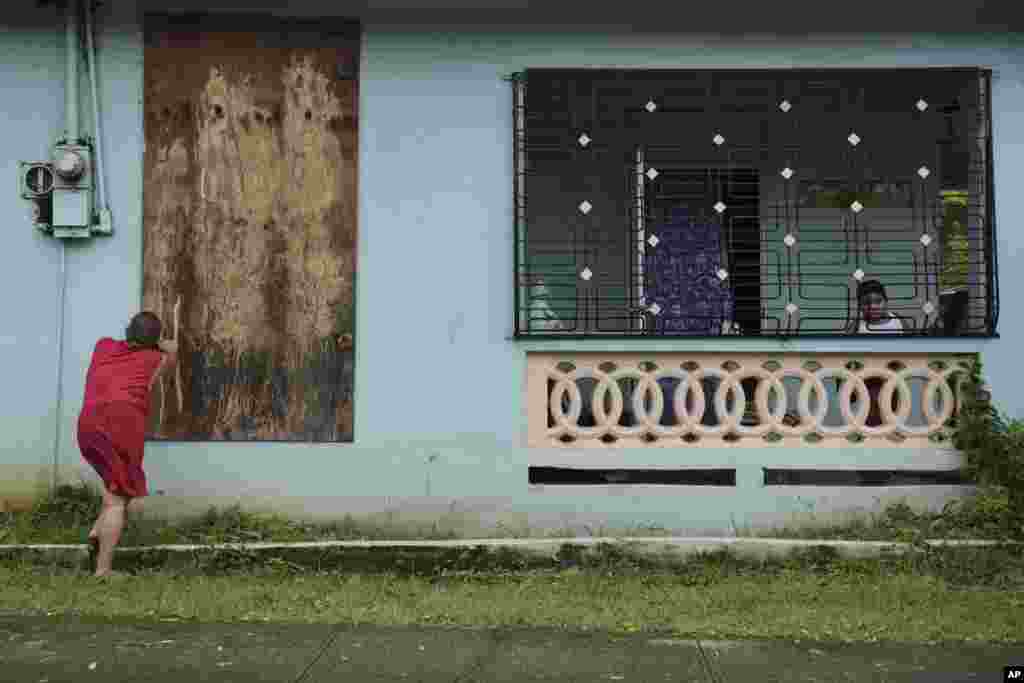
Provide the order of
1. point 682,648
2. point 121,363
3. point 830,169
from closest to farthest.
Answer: point 682,648 → point 121,363 → point 830,169

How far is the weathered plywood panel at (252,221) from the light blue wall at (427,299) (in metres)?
0.12

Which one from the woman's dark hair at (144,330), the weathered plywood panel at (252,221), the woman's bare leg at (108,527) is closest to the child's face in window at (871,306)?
the weathered plywood panel at (252,221)

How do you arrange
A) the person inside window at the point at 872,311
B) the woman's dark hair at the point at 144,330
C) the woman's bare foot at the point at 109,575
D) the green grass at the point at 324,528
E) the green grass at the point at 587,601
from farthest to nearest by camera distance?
the person inside window at the point at 872,311
the green grass at the point at 324,528
the woman's dark hair at the point at 144,330
the woman's bare foot at the point at 109,575
the green grass at the point at 587,601

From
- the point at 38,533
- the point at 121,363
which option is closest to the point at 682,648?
the point at 121,363

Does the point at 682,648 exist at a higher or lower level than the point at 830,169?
lower

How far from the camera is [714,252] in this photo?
7344mm

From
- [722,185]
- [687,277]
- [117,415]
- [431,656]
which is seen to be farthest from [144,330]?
[722,185]

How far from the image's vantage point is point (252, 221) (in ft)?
22.2

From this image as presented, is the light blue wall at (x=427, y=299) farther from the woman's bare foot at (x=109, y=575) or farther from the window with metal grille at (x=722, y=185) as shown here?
the woman's bare foot at (x=109, y=575)

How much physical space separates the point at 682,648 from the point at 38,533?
157 inches

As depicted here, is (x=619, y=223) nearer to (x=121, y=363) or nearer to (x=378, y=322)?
(x=378, y=322)

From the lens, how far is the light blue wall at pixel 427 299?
Answer: 6.64m

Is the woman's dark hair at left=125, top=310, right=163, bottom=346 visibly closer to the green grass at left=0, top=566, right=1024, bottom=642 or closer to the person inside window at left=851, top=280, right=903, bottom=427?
the green grass at left=0, top=566, right=1024, bottom=642

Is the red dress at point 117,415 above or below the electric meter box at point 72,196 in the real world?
below
